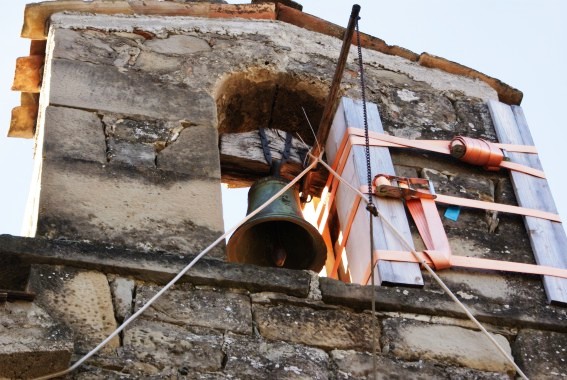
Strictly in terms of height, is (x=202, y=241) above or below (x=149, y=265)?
above

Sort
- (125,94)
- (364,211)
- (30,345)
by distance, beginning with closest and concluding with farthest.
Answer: (30,345), (364,211), (125,94)

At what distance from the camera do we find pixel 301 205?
582 cm

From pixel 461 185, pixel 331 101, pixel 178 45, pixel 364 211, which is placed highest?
pixel 178 45

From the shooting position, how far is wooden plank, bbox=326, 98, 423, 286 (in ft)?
15.3

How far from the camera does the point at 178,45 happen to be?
585 centimetres

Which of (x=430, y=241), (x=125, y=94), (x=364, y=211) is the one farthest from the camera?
(x=125, y=94)

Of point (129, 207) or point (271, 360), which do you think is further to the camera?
point (129, 207)

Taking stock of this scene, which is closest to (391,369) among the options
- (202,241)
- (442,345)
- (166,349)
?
(442,345)

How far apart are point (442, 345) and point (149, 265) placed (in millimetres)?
1110

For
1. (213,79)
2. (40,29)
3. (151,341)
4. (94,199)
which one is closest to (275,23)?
(213,79)

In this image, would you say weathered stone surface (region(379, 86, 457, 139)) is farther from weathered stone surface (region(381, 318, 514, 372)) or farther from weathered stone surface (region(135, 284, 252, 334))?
weathered stone surface (region(135, 284, 252, 334))

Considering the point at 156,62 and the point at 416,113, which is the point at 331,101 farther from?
the point at 156,62

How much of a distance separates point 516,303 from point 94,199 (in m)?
1.71

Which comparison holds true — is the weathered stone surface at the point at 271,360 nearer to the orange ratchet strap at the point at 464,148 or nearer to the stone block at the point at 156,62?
the orange ratchet strap at the point at 464,148
